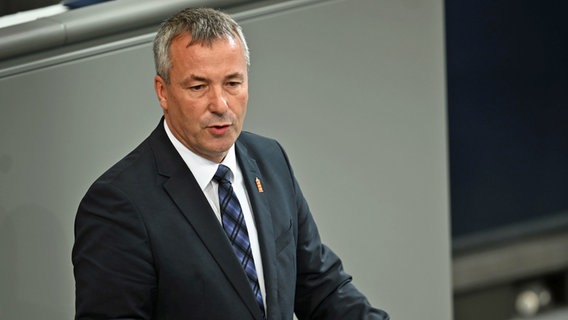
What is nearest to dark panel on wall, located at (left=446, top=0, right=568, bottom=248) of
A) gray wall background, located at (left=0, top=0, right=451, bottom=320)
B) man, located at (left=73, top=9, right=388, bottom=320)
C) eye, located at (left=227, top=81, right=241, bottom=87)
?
gray wall background, located at (left=0, top=0, right=451, bottom=320)

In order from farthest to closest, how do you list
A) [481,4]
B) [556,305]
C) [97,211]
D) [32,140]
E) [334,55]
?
1. [556,305]
2. [481,4]
3. [334,55]
4. [32,140]
5. [97,211]

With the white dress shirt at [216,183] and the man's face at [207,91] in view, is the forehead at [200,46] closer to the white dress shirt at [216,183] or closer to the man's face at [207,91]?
the man's face at [207,91]

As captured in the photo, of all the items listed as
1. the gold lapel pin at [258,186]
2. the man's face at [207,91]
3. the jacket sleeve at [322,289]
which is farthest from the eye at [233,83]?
the jacket sleeve at [322,289]

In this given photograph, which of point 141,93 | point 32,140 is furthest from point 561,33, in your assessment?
point 32,140

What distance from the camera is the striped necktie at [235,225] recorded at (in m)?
2.49

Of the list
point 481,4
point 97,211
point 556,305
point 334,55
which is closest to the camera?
point 97,211

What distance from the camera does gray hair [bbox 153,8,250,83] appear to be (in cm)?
234

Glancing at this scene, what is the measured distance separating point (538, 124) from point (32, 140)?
2.37 m

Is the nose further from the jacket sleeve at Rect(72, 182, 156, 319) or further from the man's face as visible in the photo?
the jacket sleeve at Rect(72, 182, 156, 319)

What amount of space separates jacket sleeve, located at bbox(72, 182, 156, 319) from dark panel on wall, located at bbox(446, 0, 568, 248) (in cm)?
235

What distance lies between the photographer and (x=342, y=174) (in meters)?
3.73

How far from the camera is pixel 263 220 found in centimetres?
253

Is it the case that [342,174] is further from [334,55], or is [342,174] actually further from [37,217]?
[37,217]

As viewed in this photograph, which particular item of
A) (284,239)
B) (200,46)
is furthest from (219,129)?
(284,239)
